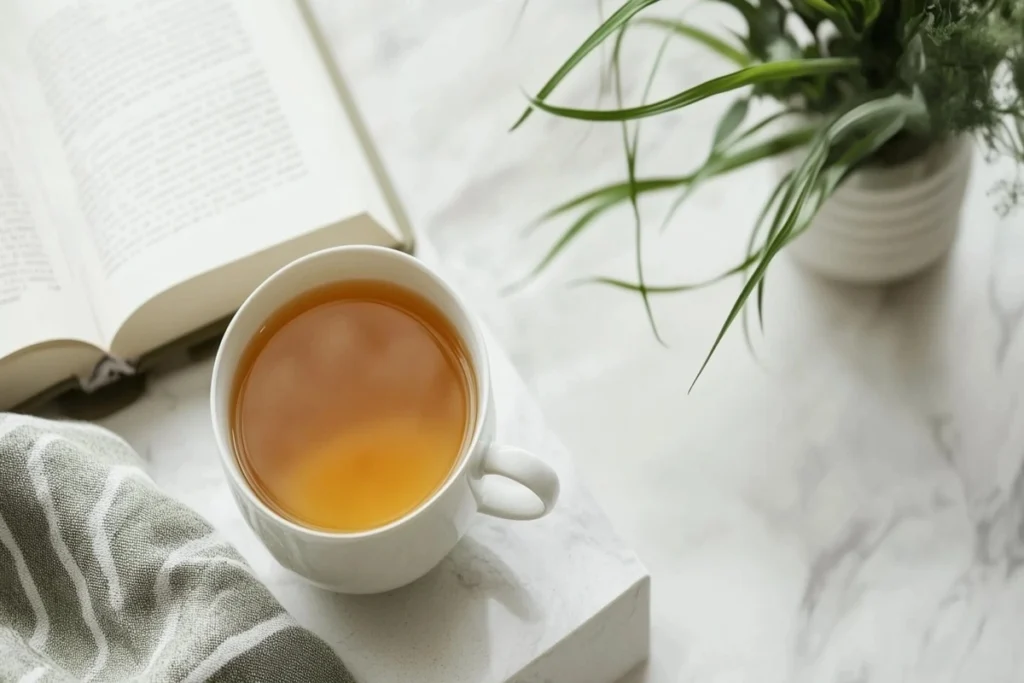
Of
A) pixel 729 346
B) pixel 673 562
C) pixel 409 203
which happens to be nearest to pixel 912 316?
pixel 729 346

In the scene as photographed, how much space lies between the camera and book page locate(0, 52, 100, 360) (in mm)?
555

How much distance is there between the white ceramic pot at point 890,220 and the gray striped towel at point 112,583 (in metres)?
0.36

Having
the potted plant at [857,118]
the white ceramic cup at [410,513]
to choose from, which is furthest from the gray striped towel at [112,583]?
the potted plant at [857,118]

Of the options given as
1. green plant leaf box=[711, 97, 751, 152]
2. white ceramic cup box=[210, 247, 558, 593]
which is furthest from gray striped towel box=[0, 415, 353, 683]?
green plant leaf box=[711, 97, 751, 152]

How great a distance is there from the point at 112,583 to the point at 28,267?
0.21 metres

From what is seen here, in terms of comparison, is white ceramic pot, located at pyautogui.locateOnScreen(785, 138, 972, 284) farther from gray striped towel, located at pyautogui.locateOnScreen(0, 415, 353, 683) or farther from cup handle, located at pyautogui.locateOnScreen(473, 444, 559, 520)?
gray striped towel, located at pyautogui.locateOnScreen(0, 415, 353, 683)

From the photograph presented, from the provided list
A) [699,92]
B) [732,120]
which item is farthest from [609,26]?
[732,120]

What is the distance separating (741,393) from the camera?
660 mm

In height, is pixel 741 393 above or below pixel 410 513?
below

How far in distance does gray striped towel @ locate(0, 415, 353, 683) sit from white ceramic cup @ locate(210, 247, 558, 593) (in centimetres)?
3

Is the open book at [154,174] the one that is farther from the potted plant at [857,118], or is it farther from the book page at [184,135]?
the potted plant at [857,118]

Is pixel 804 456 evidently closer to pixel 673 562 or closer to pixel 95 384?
pixel 673 562

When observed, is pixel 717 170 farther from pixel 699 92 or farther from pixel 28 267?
pixel 28 267

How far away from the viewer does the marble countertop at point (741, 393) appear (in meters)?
0.60
